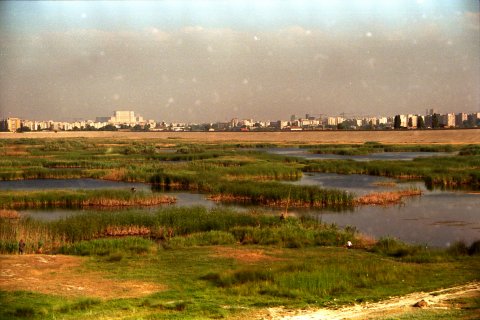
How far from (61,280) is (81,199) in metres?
15.0

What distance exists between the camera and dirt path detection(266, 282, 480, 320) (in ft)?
32.0

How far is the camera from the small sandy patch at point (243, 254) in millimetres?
14805

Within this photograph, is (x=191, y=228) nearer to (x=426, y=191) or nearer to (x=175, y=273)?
(x=175, y=273)

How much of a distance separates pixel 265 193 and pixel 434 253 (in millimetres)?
12755

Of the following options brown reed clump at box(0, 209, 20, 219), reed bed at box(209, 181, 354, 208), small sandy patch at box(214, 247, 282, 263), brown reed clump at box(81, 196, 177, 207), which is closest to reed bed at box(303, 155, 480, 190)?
reed bed at box(209, 181, 354, 208)

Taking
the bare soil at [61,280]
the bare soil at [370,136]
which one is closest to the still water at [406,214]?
the bare soil at [61,280]

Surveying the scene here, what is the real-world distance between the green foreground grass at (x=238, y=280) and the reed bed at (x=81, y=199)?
35.0 ft

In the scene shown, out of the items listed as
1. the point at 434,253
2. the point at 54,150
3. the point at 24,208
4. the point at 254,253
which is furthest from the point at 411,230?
the point at 54,150

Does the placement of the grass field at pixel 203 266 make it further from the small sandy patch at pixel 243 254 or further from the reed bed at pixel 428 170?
the reed bed at pixel 428 170

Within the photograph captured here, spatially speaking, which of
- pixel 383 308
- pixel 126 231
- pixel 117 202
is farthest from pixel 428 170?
pixel 383 308

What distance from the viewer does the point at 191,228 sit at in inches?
747

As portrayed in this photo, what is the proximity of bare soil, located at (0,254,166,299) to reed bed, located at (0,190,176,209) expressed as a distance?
1214 centimetres

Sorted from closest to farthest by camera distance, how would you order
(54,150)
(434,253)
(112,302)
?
(112,302)
(434,253)
(54,150)

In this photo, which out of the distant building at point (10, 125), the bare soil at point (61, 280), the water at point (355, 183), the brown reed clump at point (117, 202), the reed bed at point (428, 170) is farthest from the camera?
the distant building at point (10, 125)
